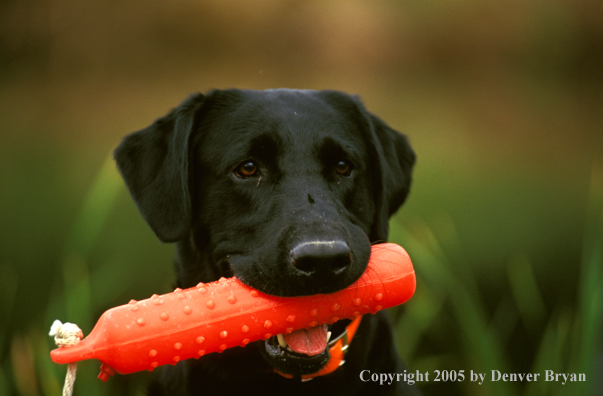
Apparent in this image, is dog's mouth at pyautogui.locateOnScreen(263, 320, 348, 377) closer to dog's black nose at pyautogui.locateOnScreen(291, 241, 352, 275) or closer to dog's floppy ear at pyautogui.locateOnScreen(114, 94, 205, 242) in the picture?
dog's black nose at pyautogui.locateOnScreen(291, 241, 352, 275)

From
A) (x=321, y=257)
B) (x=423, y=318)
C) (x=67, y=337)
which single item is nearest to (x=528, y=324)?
(x=423, y=318)

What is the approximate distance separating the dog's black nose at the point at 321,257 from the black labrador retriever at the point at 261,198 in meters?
0.17

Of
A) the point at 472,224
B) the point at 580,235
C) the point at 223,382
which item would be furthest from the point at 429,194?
the point at 223,382

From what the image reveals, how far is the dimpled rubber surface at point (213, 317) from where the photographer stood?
165 cm

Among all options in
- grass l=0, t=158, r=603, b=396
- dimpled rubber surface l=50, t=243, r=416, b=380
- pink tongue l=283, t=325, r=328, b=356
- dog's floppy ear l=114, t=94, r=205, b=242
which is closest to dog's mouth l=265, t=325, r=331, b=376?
pink tongue l=283, t=325, r=328, b=356

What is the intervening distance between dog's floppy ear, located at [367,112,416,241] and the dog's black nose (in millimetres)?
896

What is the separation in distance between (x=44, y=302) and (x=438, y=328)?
156 inches

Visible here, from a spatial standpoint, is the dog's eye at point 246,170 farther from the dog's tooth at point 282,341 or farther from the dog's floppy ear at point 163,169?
the dog's tooth at point 282,341

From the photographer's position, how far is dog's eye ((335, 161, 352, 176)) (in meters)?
2.54

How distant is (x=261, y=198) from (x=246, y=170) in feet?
0.65

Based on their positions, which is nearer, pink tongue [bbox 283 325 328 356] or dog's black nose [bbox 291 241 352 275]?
dog's black nose [bbox 291 241 352 275]

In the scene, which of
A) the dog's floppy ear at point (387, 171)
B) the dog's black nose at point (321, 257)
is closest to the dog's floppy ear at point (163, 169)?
the dog's black nose at point (321, 257)

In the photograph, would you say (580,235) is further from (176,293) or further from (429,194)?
(176,293)

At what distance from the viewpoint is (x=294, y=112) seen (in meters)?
2.62
